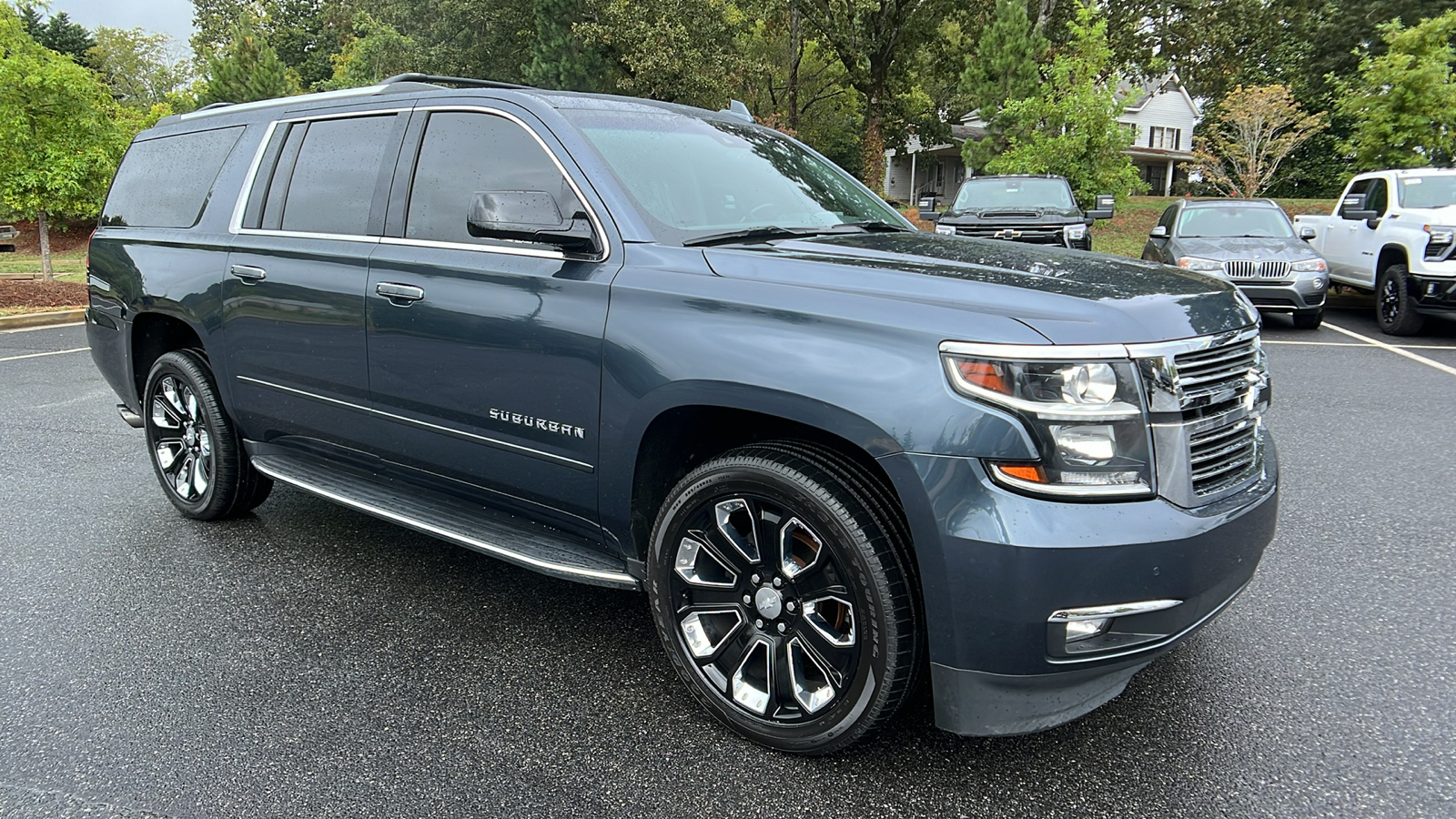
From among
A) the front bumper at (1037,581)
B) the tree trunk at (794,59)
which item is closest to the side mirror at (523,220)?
the front bumper at (1037,581)

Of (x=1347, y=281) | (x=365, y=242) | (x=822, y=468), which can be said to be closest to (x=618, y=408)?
(x=822, y=468)

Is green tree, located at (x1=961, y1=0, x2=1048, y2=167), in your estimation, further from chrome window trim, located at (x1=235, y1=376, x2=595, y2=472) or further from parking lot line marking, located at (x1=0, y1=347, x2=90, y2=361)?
chrome window trim, located at (x1=235, y1=376, x2=595, y2=472)

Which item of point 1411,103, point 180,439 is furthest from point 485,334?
point 1411,103

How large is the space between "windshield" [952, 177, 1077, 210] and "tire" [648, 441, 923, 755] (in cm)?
1137

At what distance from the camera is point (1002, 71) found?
25750mm

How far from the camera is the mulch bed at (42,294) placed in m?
13.2

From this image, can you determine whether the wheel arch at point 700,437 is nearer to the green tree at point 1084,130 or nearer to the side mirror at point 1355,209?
the side mirror at point 1355,209

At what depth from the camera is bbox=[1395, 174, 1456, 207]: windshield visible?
1081 cm

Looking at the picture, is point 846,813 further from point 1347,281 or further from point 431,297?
point 1347,281

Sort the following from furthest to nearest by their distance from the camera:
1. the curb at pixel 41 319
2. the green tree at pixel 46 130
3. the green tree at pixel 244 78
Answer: the green tree at pixel 244 78 → the green tree at pixel 46 130 → the curb at pixel 41 319

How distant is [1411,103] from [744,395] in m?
20.8

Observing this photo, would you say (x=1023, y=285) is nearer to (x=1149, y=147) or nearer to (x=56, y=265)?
(x=56, y=265)

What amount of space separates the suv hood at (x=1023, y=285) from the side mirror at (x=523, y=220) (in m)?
0.44

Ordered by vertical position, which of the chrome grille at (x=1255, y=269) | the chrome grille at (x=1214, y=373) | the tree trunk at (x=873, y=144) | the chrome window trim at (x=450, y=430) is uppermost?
the tree trunk at (x=873, y=144)
